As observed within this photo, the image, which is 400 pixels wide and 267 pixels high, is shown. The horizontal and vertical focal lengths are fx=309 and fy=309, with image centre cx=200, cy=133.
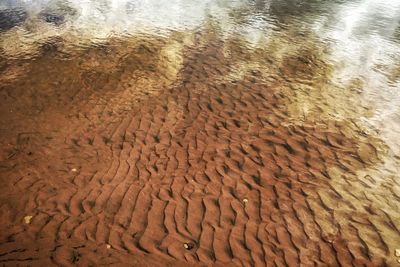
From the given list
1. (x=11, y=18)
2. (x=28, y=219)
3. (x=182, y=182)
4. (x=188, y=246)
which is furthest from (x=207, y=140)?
(x=11, y=18)

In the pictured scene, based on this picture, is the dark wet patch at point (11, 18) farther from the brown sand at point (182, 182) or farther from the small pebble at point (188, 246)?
the small pebble at point (188, 246)

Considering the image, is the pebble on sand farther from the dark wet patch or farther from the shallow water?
the dark wet patch

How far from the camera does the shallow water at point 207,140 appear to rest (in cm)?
554

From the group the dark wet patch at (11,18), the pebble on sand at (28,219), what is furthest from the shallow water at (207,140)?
the dark wet patch at (11,18)

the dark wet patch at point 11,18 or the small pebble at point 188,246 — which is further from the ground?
the dark wet patch at point 11,18

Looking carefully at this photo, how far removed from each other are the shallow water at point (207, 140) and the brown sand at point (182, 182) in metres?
0.03

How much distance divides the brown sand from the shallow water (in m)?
0.03

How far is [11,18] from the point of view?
16125mm

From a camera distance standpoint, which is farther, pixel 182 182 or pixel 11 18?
pixel 11 18

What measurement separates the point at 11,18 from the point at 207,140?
47.3 feet

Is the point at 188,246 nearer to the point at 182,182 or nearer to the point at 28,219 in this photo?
the point at 182,182

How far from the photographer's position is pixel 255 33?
47.7 ft

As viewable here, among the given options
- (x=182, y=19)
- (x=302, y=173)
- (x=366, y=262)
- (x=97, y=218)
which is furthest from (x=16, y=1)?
(x=366, y=262)

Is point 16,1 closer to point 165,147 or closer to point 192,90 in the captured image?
point 192,90
